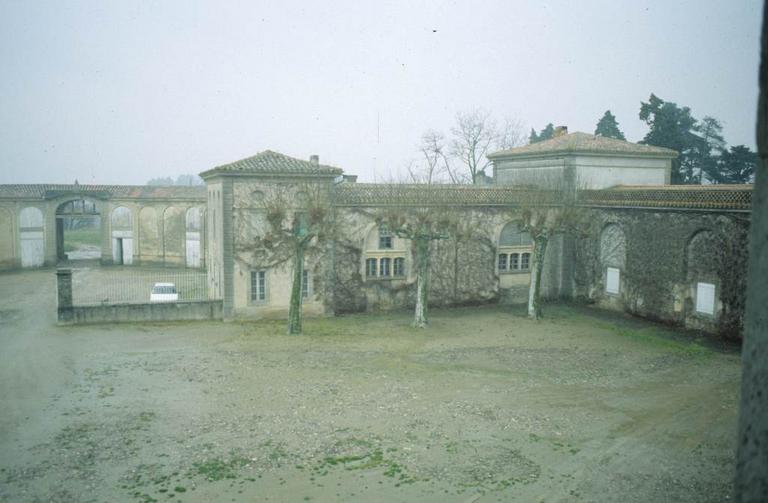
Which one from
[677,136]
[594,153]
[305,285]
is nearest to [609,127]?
[677,136]

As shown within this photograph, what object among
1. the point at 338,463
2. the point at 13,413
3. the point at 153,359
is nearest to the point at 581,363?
the point at 338,463

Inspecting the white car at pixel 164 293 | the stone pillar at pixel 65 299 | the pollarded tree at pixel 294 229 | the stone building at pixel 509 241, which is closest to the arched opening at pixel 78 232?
the white car at pixel 164 293

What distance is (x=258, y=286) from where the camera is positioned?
2727cm

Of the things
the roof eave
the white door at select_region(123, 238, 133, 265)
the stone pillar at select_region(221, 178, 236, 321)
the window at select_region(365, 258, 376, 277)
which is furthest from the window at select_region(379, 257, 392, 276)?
the white door at select_region(123, 238, 133, 265)

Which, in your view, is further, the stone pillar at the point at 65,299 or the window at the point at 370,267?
the window at the point at 370,267

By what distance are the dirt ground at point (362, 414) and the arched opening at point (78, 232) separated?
23229 mm

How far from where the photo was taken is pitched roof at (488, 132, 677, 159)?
1299 inches

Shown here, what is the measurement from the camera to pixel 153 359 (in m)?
20.7

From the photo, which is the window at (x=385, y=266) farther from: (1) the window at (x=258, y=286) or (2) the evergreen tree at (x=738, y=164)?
(2) the evergreen tree at (x=738, y=164)

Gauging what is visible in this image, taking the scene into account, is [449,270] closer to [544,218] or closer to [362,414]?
[544,218]

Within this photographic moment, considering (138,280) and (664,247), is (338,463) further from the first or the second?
(138,280)

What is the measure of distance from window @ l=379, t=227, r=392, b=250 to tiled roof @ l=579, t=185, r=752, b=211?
34.3 feet

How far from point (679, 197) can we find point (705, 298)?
4.55 metres

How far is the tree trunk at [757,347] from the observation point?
163 cm
